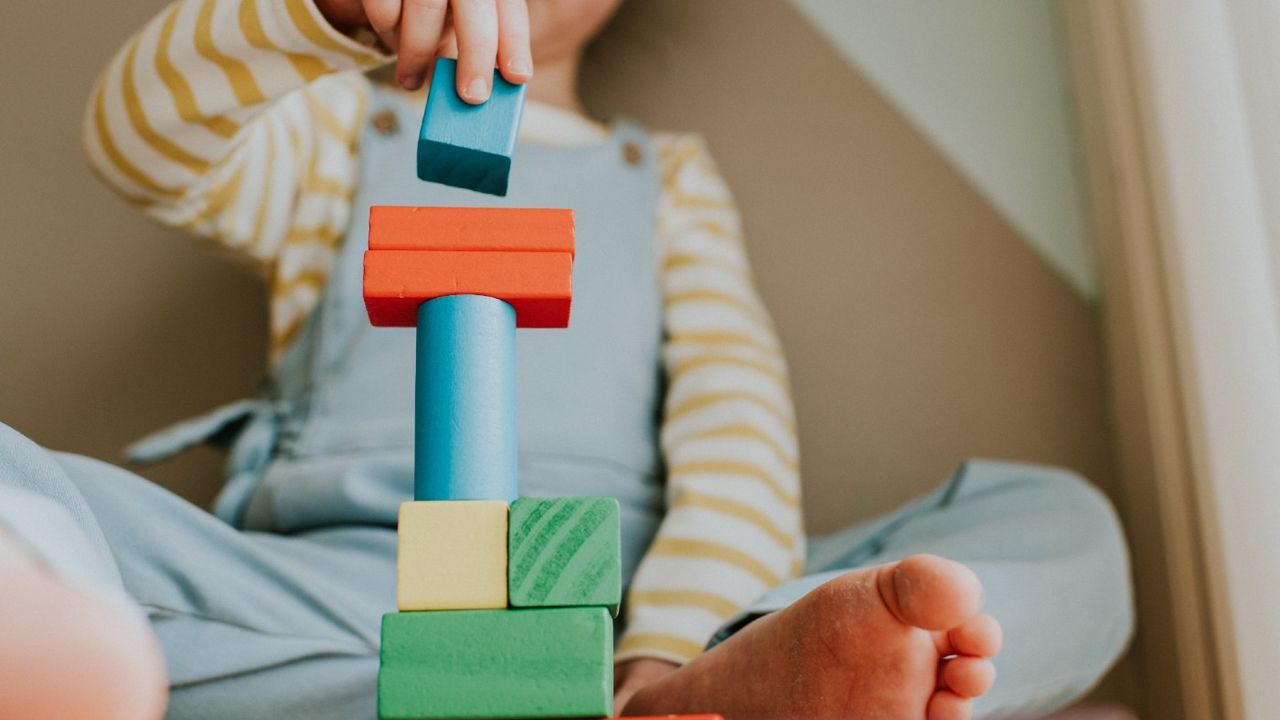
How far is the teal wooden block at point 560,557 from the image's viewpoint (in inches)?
15.3

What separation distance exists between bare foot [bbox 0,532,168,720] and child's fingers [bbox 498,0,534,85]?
0.91 feet

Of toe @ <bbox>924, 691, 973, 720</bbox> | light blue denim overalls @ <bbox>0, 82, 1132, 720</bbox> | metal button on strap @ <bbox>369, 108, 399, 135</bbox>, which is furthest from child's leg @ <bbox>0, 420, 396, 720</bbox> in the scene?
metal button on strap @ <bbox>369, 108, 399, 135</bbox>

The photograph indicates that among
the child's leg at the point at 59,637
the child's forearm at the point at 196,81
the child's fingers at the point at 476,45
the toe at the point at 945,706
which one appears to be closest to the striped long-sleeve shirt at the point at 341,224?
the child's forearm at the point at 196,81

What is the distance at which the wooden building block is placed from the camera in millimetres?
386

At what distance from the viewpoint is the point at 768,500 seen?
807 mm

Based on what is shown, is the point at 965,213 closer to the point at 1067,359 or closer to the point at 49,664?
the point at 1067,359

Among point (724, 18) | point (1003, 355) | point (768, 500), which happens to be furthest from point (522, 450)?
point (724, 18)

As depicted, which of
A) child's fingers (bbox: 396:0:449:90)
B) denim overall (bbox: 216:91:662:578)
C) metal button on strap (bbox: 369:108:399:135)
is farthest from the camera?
metal button on strap (bbox: 369:108:399:135)

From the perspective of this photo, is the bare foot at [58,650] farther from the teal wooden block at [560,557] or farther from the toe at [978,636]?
the toe at [978,636]

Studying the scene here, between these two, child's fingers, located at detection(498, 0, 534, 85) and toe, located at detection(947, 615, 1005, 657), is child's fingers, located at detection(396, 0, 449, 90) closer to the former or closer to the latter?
child's fingers, located at detection(498, 0, 534, 85)

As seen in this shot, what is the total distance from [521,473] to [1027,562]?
1.14 feet

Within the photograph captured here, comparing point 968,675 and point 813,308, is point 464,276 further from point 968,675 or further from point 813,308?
point 813,308

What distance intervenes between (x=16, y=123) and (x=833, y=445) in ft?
2.72

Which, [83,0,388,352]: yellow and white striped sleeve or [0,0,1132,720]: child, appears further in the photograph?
[83,0,388,352]: yellow and white striped sleeve
